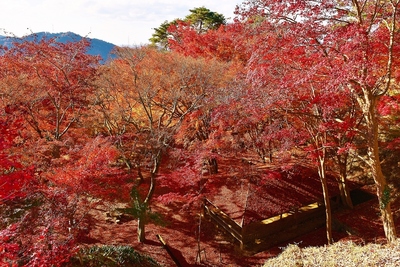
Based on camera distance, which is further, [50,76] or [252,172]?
[50,76]

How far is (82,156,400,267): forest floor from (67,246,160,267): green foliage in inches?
62.7

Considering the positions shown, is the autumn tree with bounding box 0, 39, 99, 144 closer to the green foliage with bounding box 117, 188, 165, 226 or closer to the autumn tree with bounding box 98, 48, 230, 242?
the autumn tree with bounding box 98, 48, 230, 242

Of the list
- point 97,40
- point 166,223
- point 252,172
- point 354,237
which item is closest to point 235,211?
point 252,172

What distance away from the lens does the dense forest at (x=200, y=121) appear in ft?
23.6

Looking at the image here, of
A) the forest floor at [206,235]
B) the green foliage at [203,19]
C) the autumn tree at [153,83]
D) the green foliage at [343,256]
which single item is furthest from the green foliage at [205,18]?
the green foliage at [343,256]

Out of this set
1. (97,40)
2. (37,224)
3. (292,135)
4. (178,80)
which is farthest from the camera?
(97,40)

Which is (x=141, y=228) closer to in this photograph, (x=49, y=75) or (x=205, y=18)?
(x=49, y=75)

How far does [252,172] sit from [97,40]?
3046 inches

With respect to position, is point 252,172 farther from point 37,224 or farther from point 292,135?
point 37,224

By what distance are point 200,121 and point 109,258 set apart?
8492 mm

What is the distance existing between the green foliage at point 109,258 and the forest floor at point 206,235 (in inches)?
62.7

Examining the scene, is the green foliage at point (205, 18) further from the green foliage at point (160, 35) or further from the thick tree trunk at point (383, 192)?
the thick tree trunk at point (383, 192)

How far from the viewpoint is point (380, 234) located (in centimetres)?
1081

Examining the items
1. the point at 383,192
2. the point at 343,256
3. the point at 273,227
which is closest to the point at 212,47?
the point at 273,227
